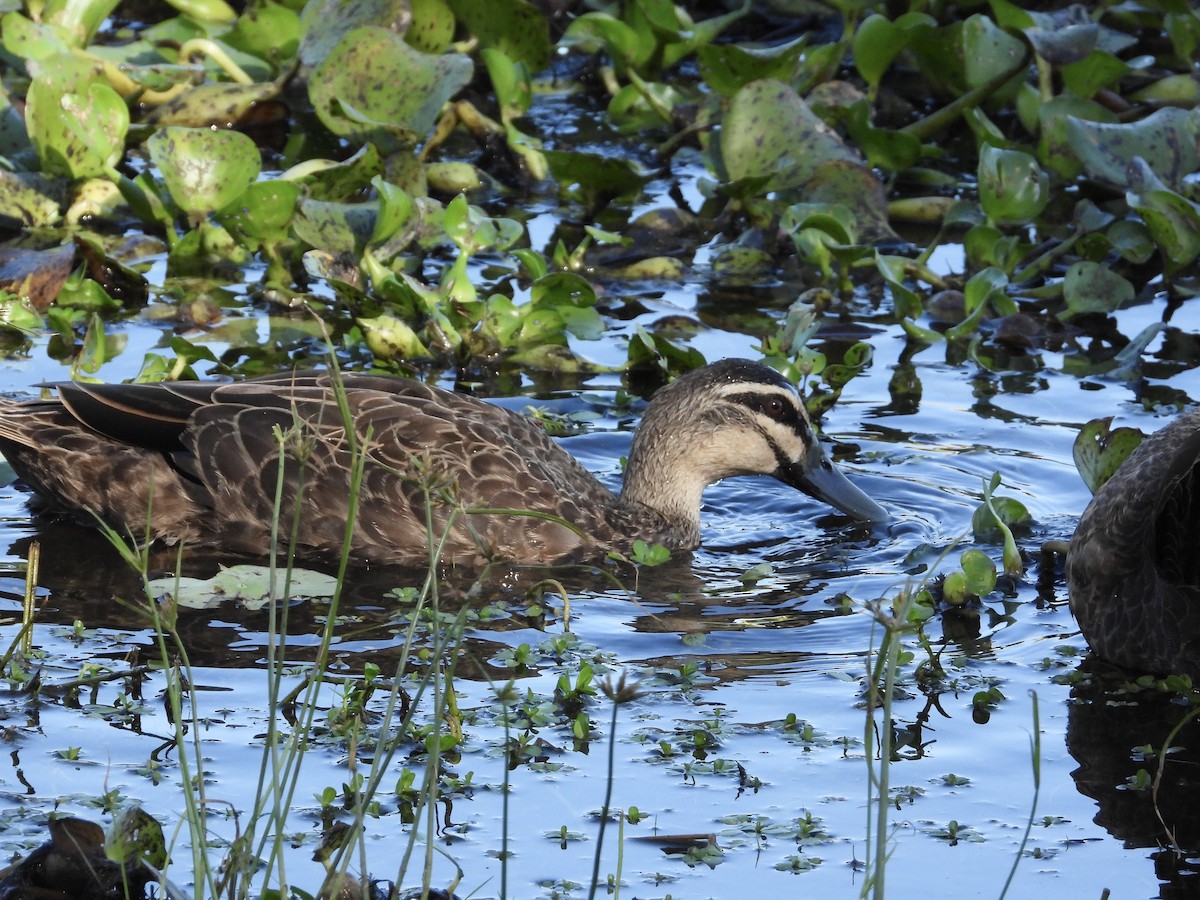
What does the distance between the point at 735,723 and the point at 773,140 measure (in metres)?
5.15

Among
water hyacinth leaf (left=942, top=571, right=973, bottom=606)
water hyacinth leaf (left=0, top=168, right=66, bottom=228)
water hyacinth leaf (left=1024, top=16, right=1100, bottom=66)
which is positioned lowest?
water hyacinth leaf (left=942, top=571, right=973, bottom=606)

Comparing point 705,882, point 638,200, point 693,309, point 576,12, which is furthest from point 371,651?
point 576,12

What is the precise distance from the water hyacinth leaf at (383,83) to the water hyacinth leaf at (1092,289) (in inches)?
129

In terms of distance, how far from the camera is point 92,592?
6539 millimetres

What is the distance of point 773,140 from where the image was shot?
10.1 m

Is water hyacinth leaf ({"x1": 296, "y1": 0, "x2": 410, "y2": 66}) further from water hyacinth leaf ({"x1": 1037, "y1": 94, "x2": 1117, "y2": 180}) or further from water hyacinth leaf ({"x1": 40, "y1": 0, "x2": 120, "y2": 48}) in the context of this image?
water hyacinth leaf ({"x1": 1037, "y1": 94, "x2": 1117, "y2": 180})

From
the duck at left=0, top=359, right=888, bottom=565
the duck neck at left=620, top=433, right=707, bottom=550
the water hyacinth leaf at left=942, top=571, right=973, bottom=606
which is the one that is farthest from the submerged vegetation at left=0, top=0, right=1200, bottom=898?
the duck neck at left=620, top=433, right=707, bottom=550

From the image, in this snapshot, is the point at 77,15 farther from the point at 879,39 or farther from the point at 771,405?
the point at 771,405

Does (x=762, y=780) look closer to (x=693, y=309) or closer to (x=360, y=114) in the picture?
(x=693, y=309)

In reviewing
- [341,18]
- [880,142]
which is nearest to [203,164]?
[341,18]

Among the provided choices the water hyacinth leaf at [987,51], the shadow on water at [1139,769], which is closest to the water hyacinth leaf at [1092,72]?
the water hyacinth leaf at [987,51]

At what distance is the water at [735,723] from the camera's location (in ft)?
15.7

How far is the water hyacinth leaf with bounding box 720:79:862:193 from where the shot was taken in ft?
32.9

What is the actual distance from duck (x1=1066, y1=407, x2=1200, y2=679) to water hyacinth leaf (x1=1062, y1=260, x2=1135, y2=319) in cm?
324
